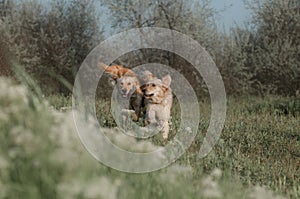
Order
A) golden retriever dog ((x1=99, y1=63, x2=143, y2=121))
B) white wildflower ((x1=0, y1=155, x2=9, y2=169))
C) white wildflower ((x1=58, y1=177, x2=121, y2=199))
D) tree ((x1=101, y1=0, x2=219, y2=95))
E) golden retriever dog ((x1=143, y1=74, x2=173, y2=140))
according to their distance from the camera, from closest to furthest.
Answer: white wildflower ((x1=58, y1=177, x2=121, y2=199)) → white wildflower ((x1=0, y1=155, x2=9, y2=169)) → golden retriever dog ((x1=143, y1=74, x2=173, y2=140)) → golden retriever dog ((x1=99, y1=63, x2=143, y2=121)) → tree ((x1=101, y1=0, x2=219, y2=95))

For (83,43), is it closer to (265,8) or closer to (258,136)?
(265,8)

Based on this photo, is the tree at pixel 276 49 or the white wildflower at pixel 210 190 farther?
the tree at pixel 276 49

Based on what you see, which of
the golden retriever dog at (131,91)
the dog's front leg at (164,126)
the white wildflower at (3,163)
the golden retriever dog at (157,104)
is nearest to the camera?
the white wildflower at (3,163)

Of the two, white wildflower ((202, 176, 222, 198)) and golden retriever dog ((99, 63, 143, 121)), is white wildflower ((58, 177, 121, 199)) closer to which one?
white wildflower ((202, 176, 222, 198))

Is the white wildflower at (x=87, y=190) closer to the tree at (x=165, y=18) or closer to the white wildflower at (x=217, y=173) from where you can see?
the white wildflower at (x=217, y=173)

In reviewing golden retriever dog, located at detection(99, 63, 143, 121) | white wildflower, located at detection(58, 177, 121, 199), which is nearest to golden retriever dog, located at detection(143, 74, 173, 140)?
golden retriever dog, located at detection(99, 63, 143, 121)

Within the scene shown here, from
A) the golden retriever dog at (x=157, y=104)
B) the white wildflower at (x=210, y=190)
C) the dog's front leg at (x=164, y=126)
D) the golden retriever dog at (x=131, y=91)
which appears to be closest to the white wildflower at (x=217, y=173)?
the white wildflower at (x=210, y=190)

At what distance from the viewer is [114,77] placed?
994 centimetres

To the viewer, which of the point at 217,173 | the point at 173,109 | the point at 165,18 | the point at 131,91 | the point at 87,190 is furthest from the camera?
the point at 165,18

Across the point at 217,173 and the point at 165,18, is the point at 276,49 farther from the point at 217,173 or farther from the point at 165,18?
the point at 217,173

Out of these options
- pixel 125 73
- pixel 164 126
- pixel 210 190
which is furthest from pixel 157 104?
pixel 210 190

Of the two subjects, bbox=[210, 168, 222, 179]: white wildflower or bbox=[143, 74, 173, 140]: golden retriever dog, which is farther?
bbox=[143, 74, 173, 140]: golden retriever dog

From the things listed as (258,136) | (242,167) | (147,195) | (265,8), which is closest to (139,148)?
(147,195)

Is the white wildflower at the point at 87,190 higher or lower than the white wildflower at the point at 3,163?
lower
